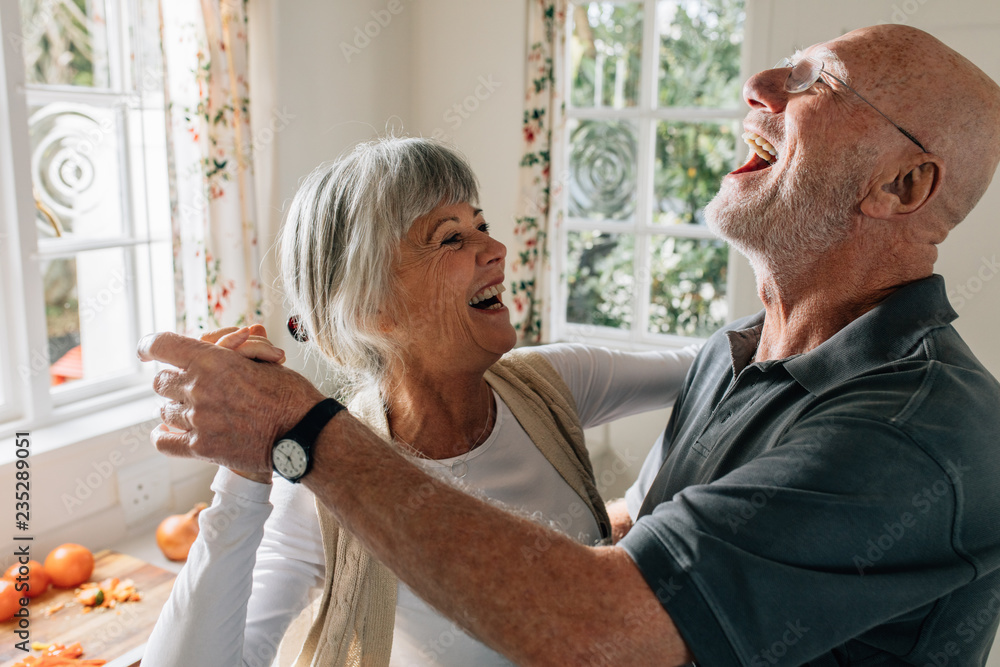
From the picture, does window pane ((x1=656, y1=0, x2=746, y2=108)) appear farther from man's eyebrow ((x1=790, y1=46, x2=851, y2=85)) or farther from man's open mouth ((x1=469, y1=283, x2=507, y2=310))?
man's open mouth ((x1=469, y1=283, x2=507, y2=310))

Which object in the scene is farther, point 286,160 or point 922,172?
point 286,160

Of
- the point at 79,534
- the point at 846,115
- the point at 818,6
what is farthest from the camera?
the point at 818,6

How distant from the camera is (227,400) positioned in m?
0.96

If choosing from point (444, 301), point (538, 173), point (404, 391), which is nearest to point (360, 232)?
point (444, 301)

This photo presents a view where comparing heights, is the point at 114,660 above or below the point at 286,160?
below

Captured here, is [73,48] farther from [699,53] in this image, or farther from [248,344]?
[699,53]

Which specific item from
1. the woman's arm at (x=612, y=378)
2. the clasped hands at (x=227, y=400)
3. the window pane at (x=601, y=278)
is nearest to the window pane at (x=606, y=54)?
the window pane at (x=601, y=278)

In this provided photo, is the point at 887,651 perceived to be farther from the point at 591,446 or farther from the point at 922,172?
the point at 591,446

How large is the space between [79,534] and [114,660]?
65 centimetres

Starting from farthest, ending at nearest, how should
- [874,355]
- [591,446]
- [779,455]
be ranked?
1. [591,446]
2. [874,355]
3. [779,455]

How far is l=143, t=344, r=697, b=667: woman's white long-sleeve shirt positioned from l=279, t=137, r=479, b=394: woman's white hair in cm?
27

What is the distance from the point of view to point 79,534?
2086 millimetres

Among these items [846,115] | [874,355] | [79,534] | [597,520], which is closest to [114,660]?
[79,534]

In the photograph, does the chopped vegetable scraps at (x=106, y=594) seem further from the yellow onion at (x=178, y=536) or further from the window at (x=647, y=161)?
the window at (x=647, y=161)
